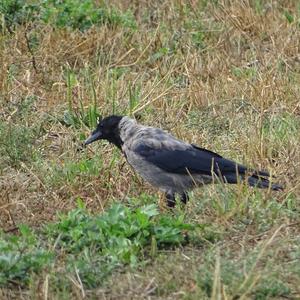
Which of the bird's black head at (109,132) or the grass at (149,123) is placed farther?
the bird's black head at (109,132)

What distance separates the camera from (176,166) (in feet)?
23.9

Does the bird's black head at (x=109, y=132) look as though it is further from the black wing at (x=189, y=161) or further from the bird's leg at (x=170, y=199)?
the bird's leg at (x=170, y=199)

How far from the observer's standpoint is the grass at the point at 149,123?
578cm

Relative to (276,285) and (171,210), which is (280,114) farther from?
(276,285)

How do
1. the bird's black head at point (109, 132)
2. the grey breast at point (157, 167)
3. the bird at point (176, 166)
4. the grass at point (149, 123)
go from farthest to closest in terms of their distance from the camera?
1. the bird's black head at point (109, 132)
2. the grey breast at point (157, 167)
3. the bird at point (176, 166)
4. the grass at point (149, 123)

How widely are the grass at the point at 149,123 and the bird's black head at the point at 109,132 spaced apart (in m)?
0.15

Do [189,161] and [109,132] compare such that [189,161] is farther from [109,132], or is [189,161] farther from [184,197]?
[109,132]

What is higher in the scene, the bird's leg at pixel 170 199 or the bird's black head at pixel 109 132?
the bird's black head at pixel 109 132

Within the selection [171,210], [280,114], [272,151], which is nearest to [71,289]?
[171,210]

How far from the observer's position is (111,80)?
376 inches

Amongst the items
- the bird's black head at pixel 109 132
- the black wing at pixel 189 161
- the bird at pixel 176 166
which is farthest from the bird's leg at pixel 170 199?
the bird's black head at pixel 109 132

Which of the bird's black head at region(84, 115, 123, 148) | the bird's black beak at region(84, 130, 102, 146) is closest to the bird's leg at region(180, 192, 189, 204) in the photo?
the bird's black head at region(84, 115, 123, 148)

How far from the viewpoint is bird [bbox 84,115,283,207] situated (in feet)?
23.0

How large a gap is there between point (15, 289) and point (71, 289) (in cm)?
33
